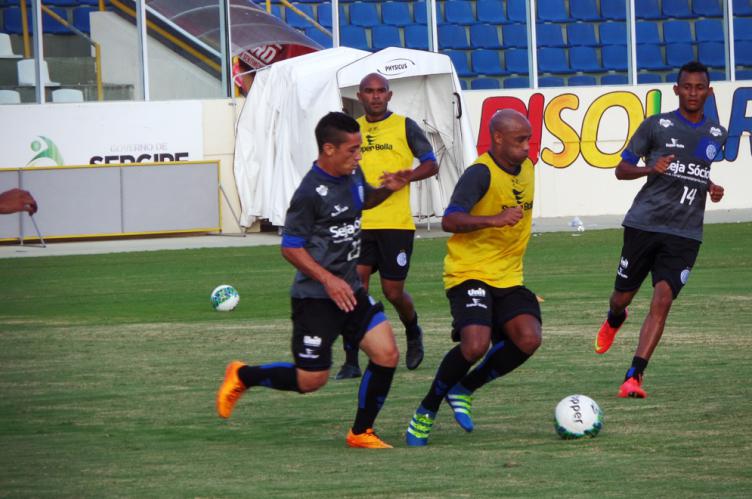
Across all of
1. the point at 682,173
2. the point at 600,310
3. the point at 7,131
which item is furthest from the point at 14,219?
the point at 682,173

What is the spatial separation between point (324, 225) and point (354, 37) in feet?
81.5

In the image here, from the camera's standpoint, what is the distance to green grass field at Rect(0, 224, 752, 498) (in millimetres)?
6797

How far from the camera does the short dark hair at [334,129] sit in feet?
25.4

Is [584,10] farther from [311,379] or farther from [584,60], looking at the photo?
[311,379]

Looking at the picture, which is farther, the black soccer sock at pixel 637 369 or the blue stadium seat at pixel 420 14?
the blue stadium seat at pixel 420 14

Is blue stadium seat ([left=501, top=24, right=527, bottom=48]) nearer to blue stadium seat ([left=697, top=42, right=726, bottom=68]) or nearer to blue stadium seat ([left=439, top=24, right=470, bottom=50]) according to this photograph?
blue stadium seat ([left=439, top=24, right=470, bottom=50])

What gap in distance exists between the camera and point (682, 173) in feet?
32.6

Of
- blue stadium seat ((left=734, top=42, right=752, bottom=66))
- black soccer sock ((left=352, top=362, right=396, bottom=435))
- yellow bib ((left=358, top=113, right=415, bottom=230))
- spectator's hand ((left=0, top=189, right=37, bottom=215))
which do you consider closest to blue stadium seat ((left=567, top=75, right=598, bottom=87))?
blue stadium seat ((left=734, top=42, right=752, bottom=66))

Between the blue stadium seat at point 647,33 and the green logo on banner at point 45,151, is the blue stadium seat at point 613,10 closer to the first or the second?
the blue stadium seat at point 647,33

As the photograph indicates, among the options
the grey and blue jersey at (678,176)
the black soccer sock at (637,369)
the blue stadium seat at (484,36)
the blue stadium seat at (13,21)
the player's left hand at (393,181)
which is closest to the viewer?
the player's left hand at (393,181)

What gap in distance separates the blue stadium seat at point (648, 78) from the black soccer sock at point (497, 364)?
25.0m

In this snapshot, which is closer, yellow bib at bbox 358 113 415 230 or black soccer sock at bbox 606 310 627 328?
black soccer sock at bbox 606 310 627 328

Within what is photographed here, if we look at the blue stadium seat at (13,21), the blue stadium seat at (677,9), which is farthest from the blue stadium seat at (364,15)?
the blue stadium seat at (13,21)

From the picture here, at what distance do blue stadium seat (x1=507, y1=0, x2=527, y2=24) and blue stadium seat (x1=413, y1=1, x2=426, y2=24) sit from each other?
1.74 meters
